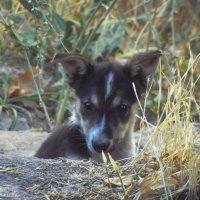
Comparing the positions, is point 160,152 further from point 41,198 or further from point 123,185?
point 41,198

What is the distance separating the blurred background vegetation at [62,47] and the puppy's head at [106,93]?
1.09 metres

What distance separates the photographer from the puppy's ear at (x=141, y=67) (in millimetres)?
7590

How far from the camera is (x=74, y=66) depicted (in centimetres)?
764

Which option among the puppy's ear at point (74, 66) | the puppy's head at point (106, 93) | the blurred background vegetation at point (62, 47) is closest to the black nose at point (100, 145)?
the puppy's head at point (106, 93)

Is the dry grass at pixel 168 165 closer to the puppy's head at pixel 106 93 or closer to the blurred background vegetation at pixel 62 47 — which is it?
the puppy's head at pixel 106 93

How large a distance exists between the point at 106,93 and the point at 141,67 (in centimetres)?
64

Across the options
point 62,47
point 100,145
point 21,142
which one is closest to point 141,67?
point 100,145

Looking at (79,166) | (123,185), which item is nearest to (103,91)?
(79,166)

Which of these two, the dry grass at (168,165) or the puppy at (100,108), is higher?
the dry grass at (168,165)

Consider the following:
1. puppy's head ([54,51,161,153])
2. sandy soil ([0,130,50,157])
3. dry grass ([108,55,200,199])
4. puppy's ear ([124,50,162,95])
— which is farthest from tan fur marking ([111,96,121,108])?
dry grass ([108,55,200,199])

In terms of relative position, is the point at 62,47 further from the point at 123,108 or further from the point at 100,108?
the point at 100,108

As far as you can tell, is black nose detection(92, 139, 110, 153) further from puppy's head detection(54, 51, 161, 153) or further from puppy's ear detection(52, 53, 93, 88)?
puppy's ear detection(52, 53, 93, 88)

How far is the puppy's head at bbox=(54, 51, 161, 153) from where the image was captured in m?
6.98

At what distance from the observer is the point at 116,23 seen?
1208 cm
